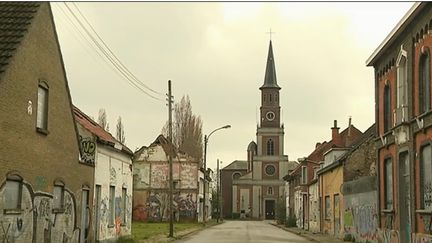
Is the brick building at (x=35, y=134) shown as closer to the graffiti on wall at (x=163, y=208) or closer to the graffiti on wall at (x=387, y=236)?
the graffiti on wall at (x=387, y=236)

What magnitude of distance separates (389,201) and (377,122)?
378 centimetres

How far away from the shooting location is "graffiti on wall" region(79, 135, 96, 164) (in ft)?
79.1

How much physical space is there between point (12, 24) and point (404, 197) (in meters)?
15.5

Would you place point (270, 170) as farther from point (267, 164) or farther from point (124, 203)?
point (124, 203)

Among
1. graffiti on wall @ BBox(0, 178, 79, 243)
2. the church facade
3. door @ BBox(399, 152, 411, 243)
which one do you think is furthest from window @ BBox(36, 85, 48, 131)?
the church facade

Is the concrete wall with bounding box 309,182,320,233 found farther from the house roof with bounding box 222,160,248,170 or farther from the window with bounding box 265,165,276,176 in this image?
the house roof with bounding box 222,160,248,170

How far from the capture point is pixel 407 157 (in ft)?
78.3

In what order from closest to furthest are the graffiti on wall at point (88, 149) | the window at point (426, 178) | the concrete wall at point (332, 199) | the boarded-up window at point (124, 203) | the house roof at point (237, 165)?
1. the window at point (426, 178)
2. the graffiti on wall at point (88, 149)
3. the boarded-up window at point (124, 203)
4. the concrete wall at point (332, 199)
5. the house roof at point (237, 165)

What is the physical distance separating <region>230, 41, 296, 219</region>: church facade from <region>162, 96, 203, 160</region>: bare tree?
41.9 metres

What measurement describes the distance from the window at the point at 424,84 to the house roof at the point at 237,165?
125321 mm

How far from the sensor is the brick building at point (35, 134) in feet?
53.5

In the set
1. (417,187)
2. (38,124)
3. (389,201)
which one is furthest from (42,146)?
(389,201)

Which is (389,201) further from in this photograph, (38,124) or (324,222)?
(324,222)

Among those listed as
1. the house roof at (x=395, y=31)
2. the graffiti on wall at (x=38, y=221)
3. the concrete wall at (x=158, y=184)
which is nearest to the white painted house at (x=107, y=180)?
the graffiti on wall at (x=38, y=221)
